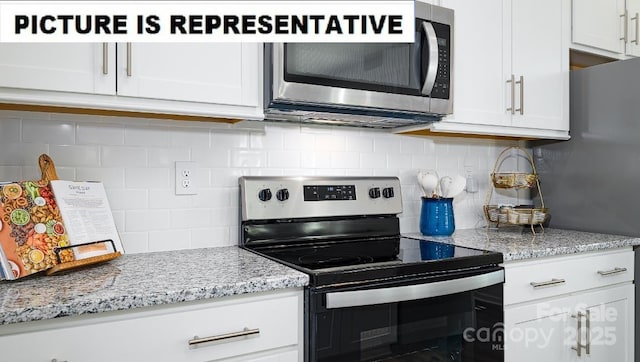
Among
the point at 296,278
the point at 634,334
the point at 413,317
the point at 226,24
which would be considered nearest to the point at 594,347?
the point at 634,334

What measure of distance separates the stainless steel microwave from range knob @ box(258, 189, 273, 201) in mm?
285

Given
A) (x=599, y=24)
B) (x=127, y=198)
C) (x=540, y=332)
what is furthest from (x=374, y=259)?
(x=599, y=24)

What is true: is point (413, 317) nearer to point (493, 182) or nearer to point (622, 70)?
point (493, 182)

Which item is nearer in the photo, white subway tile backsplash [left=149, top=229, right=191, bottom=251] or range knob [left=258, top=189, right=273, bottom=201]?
white subway tile backsplash [left=149, top=229, right=191, bottom=251]

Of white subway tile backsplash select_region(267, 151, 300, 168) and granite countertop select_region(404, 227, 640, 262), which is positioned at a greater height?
white subway tile backsplash select_region(267, 151, 300, 168)

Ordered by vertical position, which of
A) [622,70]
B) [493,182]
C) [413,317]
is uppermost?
[622,70]

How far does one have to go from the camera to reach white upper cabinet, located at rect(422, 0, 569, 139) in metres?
1.86

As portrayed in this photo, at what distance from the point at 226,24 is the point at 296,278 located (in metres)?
0.84

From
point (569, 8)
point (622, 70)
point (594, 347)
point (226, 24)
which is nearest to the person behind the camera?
point (226, 24)

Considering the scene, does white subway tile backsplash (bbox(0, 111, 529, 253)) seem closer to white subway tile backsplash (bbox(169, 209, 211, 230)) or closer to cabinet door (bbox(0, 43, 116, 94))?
white subway tile backsplash (bbox(169, 209, 211, 230))

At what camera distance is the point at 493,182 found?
2.19 meters

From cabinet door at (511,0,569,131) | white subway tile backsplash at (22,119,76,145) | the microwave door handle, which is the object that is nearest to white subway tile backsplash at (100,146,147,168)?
white subway tile backsplash at (22,119,76,145)

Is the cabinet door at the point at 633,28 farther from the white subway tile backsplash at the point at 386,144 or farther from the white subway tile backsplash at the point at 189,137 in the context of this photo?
the white subway tile backsplash at the point at 189,137

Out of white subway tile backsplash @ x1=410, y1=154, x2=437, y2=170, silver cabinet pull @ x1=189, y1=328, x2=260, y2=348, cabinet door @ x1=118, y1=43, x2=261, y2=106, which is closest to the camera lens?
silver cabinet pull @ x1=189, y1=328, x2=260, y2=348
